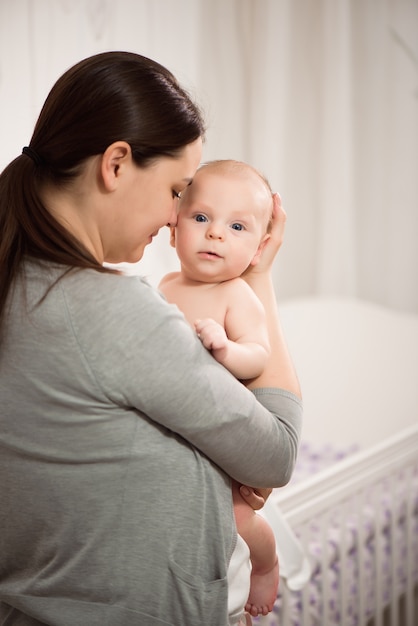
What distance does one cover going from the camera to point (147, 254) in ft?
7.83

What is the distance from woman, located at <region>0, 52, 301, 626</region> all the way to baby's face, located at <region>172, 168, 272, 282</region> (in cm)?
24

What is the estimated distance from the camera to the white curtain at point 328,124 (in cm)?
318

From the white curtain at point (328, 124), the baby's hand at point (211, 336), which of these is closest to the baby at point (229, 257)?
the baby's hand at point (211, 336)

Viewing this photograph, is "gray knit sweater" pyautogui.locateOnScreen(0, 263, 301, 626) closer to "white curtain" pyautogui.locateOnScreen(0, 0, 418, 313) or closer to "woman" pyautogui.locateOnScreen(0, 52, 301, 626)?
"woman" pyautogui.locateOnScreen(0, 52, 301, 626)

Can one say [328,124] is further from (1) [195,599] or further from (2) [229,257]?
(1) [195,599]

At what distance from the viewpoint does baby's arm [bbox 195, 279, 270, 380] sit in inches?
41.1

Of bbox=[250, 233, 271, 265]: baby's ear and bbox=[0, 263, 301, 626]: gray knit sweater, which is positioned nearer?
bbox=[0, 263, 301, 626]: gray knit sweater

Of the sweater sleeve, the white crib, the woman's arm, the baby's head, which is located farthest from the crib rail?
the sweater sleeve

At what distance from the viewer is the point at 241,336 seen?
3.95 ft

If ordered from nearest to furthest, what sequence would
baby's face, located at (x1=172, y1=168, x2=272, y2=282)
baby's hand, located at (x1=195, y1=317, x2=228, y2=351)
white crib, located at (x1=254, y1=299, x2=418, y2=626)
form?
baby's hand, located at (x1=195, y1=317, x2=228, y2=351) < baby's face, located at (x1=172, y1=168, x2=272, y2=282) < white crib, located at (x1=254, y1=299, x2=418, y2=626)

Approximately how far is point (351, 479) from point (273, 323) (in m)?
0.97

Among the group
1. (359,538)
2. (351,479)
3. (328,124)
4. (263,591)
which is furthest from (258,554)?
(328,124)

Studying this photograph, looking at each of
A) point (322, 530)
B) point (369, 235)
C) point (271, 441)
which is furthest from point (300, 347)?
point (271, 441)

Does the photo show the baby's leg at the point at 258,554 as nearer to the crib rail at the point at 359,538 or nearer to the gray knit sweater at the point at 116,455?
the gray knit sweater at the point at 116,455
